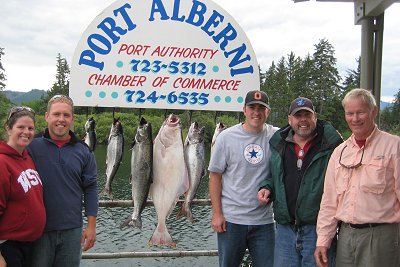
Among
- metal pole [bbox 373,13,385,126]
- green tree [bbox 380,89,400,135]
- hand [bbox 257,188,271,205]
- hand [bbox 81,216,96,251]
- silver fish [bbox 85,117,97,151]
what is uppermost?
green tree [bbox 380,89,400,135]

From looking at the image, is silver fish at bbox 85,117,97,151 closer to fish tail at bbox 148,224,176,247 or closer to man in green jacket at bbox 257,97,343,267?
fish tail at bbox 148,224,176,247

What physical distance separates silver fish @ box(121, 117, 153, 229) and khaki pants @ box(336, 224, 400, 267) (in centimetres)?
178

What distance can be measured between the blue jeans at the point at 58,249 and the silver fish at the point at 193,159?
3.49ft

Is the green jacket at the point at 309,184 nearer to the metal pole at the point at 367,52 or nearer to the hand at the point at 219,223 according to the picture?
the hand at the point at 219,223

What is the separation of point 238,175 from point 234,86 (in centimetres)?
115

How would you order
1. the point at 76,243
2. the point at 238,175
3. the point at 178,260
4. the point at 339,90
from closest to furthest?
1. the point at 76,243
2. the point at 238,175
3. the point at 178,260
4. the point at 339,90

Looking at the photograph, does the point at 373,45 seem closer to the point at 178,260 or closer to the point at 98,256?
the point at 98,256

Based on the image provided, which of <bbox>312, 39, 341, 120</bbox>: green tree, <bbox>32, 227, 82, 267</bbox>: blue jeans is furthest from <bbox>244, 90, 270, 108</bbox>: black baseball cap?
<bbox>312, 39, 341, 120</bbox>: green tree

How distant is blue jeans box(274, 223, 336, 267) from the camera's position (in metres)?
3.32

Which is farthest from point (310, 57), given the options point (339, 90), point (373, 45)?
point (373, 45)

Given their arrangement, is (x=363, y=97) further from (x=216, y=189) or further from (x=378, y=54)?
(x=378, y=54)

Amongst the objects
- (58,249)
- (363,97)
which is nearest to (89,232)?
(58,249)

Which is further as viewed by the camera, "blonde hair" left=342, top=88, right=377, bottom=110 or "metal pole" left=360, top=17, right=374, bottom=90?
"metal pole" left=360, top=17, right=374, bottom=90

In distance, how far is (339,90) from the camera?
55.2 metres
